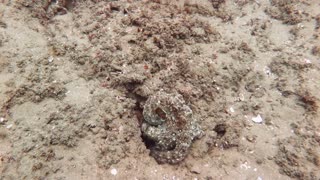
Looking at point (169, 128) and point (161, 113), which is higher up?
point (161, 113)

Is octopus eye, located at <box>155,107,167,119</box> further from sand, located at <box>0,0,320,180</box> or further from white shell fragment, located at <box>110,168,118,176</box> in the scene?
white shell fragment, located at <box>110,168,118,176</box>

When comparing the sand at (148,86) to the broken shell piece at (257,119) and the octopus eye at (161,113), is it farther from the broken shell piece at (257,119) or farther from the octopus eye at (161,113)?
the octopus eye at (161,113)

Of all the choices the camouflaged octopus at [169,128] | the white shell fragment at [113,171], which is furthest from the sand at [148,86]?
the camouflaged octopus at [169,128]

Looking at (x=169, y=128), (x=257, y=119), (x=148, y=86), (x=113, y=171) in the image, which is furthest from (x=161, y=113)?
(x=257, y=119)

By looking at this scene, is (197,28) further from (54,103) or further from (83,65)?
(54,103)

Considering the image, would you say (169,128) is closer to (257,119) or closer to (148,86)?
(148,86)

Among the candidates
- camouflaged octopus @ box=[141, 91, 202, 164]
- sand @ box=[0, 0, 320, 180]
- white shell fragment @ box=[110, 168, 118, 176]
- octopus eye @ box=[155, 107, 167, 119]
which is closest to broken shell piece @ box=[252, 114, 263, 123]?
sand @ box=[0, 0, 320, 180]

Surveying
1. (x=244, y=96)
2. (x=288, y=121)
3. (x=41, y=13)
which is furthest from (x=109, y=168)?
(x=41, y=13)

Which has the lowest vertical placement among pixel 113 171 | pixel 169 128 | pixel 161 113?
pixel 113 171
